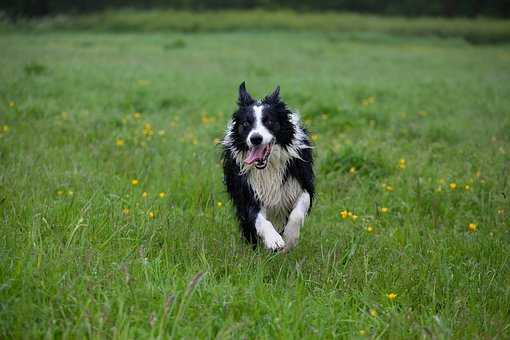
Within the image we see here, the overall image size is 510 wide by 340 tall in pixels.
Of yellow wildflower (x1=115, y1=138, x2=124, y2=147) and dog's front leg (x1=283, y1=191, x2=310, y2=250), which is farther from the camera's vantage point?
yellow wildflower (x1=115, y1=138, x2=124, y2=147)

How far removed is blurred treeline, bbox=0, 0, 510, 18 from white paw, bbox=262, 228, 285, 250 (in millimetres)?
37376

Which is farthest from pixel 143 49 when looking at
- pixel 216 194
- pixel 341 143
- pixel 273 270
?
pixel 273 270

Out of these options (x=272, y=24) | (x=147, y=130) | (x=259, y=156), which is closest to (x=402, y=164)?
(x=259, y=156)

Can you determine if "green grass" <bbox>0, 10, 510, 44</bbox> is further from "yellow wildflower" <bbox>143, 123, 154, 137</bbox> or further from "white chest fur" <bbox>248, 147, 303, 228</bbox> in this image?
"white chest fur" <bbox>248, 147, 303, 228</bbox>

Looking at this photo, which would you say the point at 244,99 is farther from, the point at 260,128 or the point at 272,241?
the point at 272,241

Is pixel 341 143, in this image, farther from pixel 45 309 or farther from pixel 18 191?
pixel 45 309

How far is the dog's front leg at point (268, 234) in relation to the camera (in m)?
3.63

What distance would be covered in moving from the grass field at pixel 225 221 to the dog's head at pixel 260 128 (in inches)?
26.7

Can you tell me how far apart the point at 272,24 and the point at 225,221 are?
3032 cm

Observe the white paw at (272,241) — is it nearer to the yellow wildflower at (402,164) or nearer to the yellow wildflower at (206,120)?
the yellow wildflower at (402,164)

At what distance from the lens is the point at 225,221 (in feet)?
14.4

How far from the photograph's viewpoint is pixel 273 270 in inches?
138

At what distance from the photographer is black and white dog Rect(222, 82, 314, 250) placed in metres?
3.89

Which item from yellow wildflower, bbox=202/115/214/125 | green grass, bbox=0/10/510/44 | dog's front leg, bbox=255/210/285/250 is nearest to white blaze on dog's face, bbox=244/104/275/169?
dog's front leg, bbox=255/210/285/250
